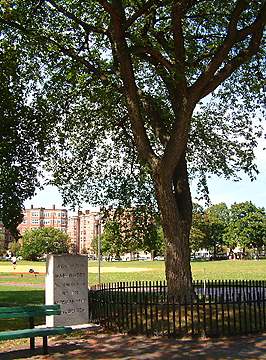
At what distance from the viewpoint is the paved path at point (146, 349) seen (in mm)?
9305

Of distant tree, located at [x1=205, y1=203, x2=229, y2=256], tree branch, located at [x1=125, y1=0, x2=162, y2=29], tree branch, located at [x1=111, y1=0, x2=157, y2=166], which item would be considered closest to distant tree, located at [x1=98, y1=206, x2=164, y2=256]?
tree branch, located at [x1=111, y1=0, x2=157, y2=166]

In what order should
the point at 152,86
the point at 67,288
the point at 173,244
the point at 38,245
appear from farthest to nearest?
the point at 38,245
the point at 152,86
the point at 173,244
the point at 67,288

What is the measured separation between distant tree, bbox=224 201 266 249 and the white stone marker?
97.8m

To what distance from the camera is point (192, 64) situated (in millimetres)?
15344

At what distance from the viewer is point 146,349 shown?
9945 mm

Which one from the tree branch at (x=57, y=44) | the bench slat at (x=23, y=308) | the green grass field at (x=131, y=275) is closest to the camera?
the bench slat at (x=23, y=308)

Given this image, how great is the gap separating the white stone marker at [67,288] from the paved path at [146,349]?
1159 millimetres

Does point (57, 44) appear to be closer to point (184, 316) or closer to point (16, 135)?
point (16, 135)

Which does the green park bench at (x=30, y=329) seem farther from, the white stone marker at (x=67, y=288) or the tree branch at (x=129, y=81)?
the tree branch at (x=129, y=81)

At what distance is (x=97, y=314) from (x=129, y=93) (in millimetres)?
5848

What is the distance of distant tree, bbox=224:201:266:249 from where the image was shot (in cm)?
10750

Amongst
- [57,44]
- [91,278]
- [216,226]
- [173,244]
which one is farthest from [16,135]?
[216,226]

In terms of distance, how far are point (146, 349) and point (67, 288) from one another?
11.2ft

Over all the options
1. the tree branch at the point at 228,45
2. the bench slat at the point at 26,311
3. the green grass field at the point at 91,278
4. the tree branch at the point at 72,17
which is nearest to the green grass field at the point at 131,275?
the green grass field at the point at 91,278
